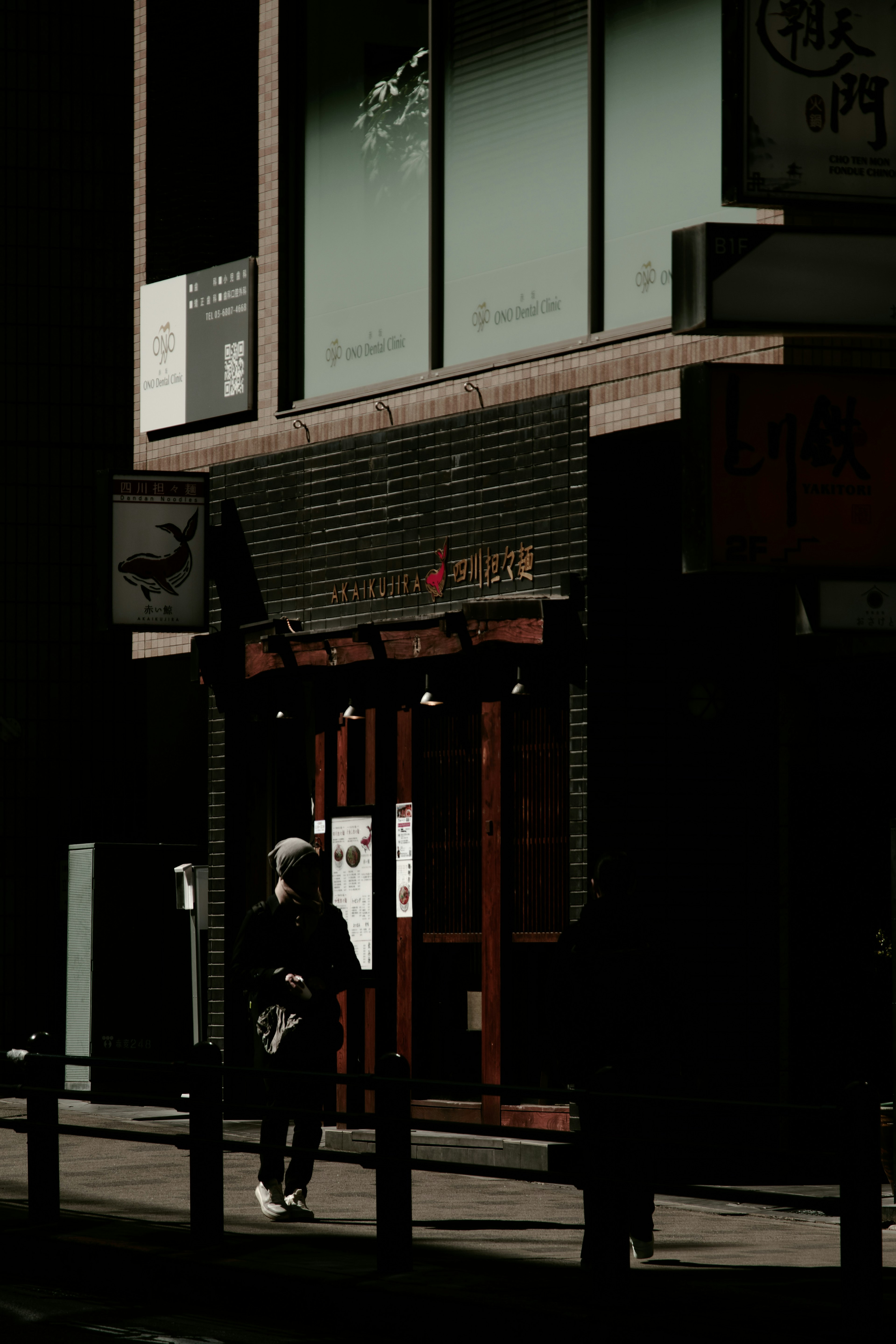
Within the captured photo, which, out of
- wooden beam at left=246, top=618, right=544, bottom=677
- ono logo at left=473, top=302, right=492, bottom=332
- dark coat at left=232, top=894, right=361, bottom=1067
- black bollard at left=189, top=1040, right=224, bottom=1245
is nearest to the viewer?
black bollard at left=189, top=1040, right=224, bottom=1245

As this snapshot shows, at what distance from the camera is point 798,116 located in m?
10.1

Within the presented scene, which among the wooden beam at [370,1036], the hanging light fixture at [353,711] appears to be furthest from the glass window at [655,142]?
the wooden beam at [370,1036]

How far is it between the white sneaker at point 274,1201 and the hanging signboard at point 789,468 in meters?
3.52

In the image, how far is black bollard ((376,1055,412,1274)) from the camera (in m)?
8.84

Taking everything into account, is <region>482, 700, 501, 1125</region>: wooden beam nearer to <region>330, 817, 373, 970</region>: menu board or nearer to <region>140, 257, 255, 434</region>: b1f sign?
<region>330, 817, 373, 970</region>: menu board

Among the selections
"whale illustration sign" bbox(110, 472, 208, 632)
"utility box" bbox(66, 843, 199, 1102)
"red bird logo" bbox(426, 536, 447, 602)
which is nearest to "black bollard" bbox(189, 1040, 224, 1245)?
"red bird logo" bbox(426, 536, 447, 602)

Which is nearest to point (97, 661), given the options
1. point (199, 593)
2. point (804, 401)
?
point (199, 593)

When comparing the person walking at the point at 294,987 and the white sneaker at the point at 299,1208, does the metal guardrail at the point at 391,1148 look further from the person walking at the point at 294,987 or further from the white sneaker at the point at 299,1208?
the white sneaker at the point at 299,1208

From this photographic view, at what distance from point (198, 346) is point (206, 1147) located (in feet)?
27.0

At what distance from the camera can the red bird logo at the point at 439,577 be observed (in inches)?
560

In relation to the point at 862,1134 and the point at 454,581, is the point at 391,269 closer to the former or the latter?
the point at 454,581

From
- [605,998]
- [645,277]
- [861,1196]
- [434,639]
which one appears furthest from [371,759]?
[861,1196]

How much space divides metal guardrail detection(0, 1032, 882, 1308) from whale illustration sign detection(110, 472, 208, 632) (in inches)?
209

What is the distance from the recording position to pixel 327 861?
49.5 feet
